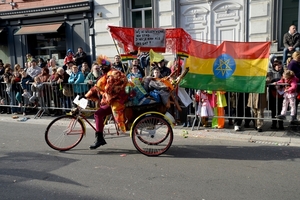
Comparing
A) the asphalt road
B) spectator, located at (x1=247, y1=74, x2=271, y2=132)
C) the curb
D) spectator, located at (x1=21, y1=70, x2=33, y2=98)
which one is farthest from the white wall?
spectator, located at (x1=21, y1=70, x2=33, y2=98)

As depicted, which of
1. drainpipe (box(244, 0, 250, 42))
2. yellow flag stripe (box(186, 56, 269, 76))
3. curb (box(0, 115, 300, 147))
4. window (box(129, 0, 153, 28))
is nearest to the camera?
curb (box(0, 115, 300, 147))

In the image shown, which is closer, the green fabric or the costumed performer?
the costumed performer

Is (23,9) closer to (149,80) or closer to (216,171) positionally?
(149,80)

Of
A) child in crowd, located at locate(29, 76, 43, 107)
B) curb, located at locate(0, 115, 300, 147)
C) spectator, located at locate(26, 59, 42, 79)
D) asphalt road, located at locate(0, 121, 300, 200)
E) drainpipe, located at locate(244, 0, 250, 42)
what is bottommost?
Answer: asphalt road, located at locate(0, 121, 300, 200)

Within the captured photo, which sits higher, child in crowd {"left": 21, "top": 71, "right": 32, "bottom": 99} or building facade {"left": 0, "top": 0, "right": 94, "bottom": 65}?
building facade {"left": 0, "top": 0, "right": 94, "bottom": 65}

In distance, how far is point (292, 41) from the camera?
31.2ft

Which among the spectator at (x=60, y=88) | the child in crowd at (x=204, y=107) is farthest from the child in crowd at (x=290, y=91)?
the spectator at (x=60, y=88)

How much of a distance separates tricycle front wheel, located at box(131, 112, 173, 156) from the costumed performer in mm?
300

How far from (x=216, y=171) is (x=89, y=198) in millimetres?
2067

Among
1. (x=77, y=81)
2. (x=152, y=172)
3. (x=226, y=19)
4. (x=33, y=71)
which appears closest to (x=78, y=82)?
(x=77, y=81)

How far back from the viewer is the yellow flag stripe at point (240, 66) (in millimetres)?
7031

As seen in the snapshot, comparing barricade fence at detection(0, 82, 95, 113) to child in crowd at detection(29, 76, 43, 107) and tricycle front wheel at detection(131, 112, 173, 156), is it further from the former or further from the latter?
tricycle front wheel at detection(131, 112, 173, 156)

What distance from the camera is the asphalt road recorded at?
4062 millimetres

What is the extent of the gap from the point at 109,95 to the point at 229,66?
10.6ft
